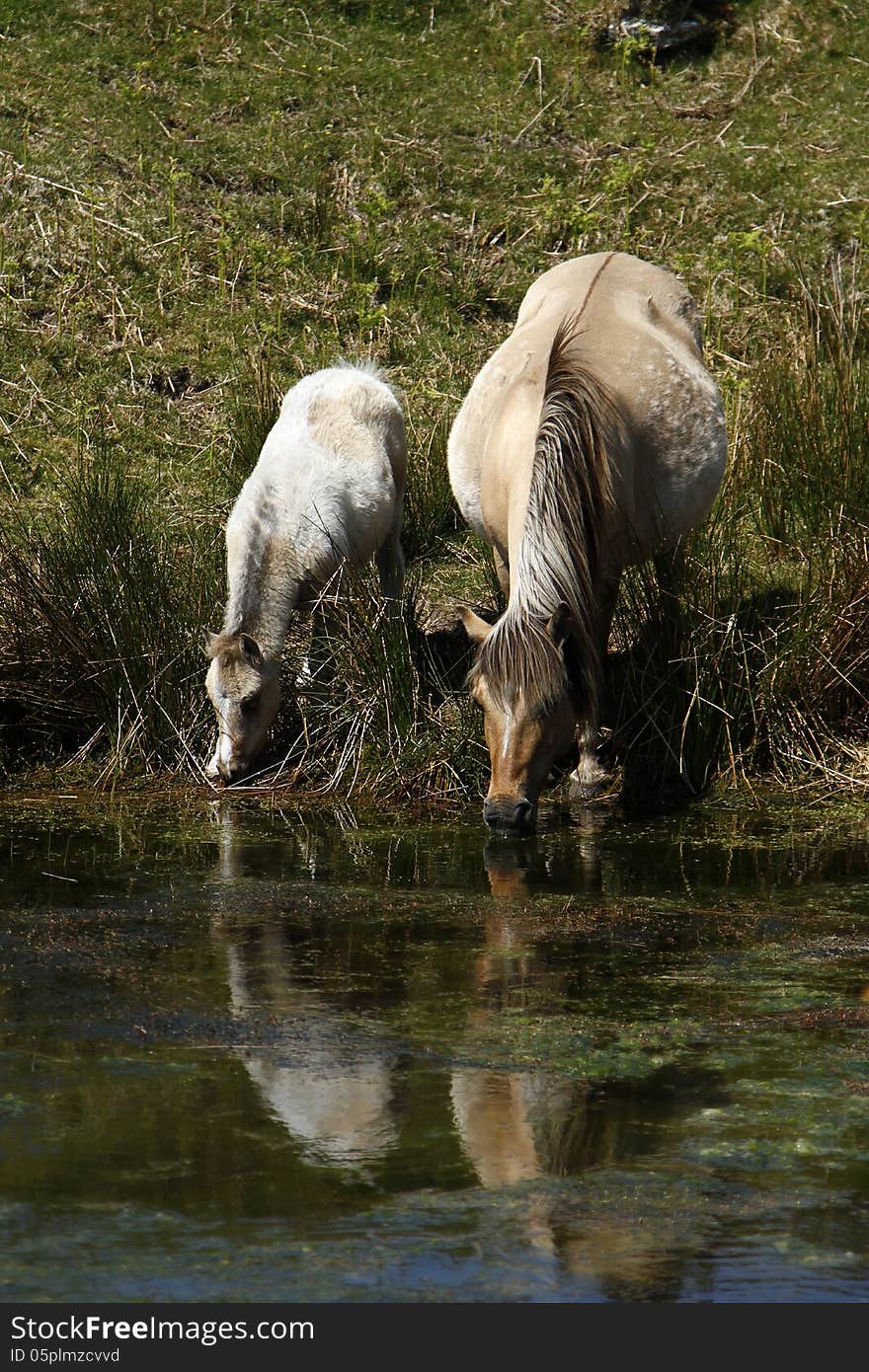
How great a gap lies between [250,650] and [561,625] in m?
1.73

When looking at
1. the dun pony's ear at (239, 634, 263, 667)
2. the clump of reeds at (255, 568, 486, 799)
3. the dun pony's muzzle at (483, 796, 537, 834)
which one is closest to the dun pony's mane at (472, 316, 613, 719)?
the dun pony's muzzle at (483, 796, 537, 834)

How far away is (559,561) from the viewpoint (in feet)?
20.3

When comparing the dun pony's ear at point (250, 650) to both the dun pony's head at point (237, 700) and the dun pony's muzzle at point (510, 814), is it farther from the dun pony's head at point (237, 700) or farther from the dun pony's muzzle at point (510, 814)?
the dun pony's muzzle at point (510, 814)

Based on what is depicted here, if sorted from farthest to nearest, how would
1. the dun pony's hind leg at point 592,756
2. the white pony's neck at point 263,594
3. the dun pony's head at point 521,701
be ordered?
the white pony's neck at point 263,594 < the dun pony's hind leg at point 592,756 < the dun pony's head at point 521,701

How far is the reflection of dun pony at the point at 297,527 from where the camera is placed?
723 centimetres

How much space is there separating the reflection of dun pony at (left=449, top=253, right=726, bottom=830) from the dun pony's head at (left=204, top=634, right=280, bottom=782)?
1203 millimetres

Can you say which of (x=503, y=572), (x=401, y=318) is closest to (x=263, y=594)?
(x=503, y=572)

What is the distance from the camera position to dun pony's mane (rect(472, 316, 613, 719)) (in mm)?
5980

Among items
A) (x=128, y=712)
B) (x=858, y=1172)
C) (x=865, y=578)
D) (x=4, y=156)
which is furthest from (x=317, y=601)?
(x=4, y=156)

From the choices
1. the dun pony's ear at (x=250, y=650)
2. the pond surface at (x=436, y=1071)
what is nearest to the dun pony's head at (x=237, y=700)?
the dun pony's ear at (x=250, y=650)

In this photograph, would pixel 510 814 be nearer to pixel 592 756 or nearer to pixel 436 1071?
pixel 592 756

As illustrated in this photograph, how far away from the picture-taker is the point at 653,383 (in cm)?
712

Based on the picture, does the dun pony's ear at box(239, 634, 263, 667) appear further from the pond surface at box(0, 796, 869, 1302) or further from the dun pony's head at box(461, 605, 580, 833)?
the dun pony's head at box(461, 605, 580, 833)

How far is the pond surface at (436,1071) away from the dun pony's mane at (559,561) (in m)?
0.65
